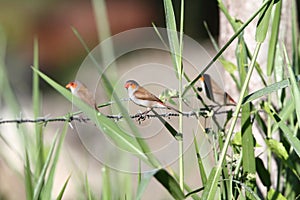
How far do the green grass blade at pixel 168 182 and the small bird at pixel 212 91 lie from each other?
1.19 feet

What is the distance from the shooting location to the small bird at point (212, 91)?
1052 millimetres

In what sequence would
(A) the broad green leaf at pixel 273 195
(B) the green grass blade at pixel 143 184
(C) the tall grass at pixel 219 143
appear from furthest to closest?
1. (A) the broad green leaf at pixel 273 195
2. (C) the tall grass at pixel 219 143
3. (B) the green grass blade at pixel 143 184

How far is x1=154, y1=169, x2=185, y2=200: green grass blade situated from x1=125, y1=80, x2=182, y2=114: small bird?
0.16 meters

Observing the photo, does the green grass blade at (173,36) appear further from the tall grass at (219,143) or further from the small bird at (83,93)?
the small bird at (83,93)

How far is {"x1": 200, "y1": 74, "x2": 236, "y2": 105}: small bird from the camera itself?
1.05 m

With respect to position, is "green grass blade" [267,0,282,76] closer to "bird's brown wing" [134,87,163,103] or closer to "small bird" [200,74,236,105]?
"small bird" [200,74,236,105]

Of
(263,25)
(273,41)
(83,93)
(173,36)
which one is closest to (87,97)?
(83,93)

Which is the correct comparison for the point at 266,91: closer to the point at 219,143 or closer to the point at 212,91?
the point at 219,143

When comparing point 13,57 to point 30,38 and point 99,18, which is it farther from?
point 99,18

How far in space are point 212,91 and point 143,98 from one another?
251mm

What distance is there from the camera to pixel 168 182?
68 cm

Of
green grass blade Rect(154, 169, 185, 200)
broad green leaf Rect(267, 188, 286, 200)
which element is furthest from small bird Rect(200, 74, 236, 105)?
green grass blade Rect(154, 169, 185, 200)

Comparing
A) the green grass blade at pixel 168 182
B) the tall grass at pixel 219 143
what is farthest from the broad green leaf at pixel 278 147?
the green grass blade at pixel 168 182

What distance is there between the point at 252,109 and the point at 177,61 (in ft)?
0.82
